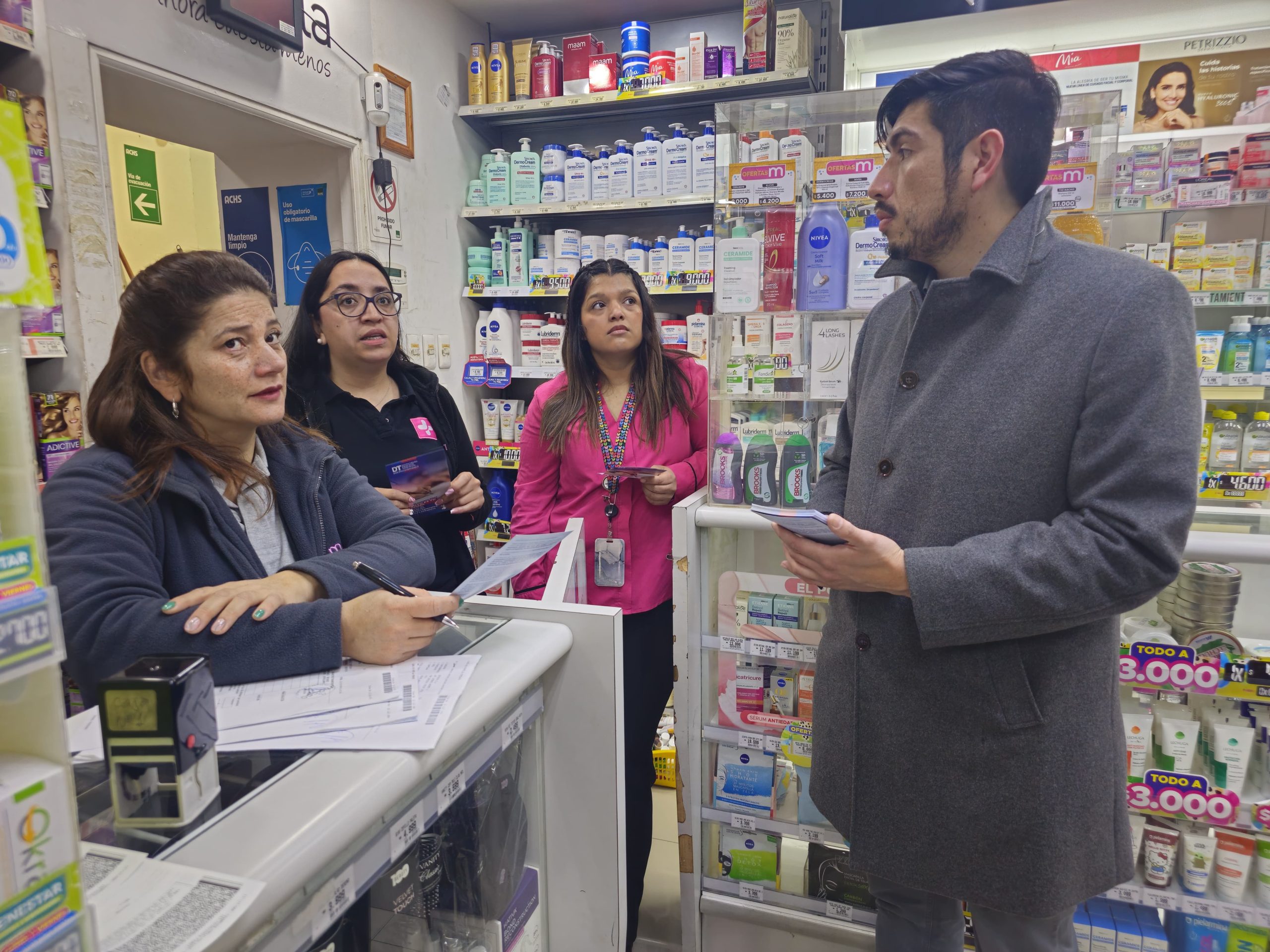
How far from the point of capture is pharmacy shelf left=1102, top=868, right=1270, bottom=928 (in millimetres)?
1952

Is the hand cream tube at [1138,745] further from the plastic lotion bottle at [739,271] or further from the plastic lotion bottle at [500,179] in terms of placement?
the plastic lotion bottle at [500,179]

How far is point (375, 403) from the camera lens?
2.40m

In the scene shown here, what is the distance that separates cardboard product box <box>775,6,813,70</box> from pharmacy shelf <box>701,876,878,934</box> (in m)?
3.43

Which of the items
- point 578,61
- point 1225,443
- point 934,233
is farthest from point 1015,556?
point 578,61

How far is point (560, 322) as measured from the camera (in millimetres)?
4285

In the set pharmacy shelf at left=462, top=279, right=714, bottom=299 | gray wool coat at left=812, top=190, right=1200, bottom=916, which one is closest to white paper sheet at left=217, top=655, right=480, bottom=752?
gray wool coat at left=812, top=190, right=1200, bottom=916

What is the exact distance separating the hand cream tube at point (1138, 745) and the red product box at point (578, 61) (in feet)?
12.2

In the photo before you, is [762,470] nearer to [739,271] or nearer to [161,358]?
[739,271]

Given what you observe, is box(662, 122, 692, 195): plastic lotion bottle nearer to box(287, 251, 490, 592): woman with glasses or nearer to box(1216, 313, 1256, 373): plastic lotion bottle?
box(287, 251, 490, 592): woman with glasses

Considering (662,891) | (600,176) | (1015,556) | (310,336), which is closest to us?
(1015,556)

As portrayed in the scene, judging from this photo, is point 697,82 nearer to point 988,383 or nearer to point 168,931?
point 988,383

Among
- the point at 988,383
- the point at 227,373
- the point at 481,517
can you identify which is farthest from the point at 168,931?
the point at 481,517

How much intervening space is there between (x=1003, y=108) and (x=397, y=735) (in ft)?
4.65

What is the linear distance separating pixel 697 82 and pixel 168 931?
4022 millimetres
